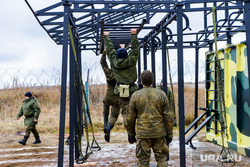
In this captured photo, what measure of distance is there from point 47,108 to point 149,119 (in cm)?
1203

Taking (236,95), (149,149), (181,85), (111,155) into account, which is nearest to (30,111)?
(111,155)

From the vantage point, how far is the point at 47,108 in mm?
14945

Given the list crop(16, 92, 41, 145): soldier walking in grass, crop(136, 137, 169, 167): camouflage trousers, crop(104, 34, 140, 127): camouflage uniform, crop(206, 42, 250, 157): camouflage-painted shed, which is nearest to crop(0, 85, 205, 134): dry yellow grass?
crop(16, 92, 41, 145): soldier walking in grass

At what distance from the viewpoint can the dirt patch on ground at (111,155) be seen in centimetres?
586

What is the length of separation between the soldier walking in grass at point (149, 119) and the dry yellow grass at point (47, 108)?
23.6ft

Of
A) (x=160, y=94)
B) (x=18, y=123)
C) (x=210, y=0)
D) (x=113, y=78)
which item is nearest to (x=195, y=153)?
(x=113, y=78)

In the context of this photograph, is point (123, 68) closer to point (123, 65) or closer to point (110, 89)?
point (123, 65)

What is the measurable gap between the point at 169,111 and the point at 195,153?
10.6 feet

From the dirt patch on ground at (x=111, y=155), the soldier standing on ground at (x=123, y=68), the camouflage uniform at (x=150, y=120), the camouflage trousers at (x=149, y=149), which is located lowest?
the dirt patch on ground at (x=111, y=155)

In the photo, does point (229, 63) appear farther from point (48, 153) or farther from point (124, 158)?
point (48, 153)

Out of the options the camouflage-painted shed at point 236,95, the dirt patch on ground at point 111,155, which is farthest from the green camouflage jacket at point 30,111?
the camouflage-painted shed at point 236,95

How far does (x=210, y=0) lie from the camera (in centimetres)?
443

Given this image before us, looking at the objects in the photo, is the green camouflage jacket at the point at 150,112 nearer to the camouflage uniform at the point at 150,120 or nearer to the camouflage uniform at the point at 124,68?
the camouflage uniform at the point at 150,120

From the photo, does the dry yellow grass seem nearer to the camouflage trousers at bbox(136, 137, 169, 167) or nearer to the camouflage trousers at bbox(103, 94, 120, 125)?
the camouflage trousers at bbox(103, 94, 120, 125)
